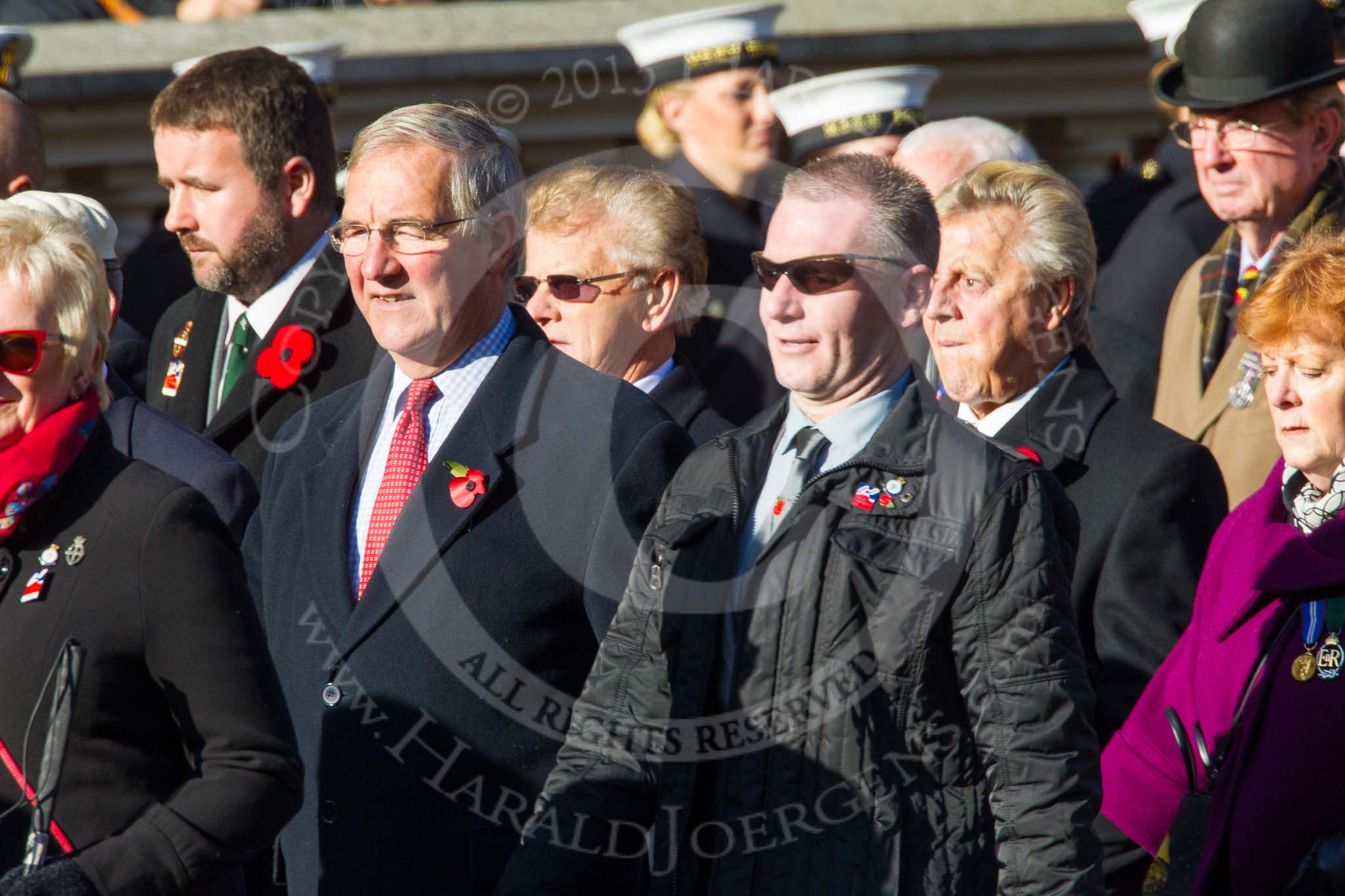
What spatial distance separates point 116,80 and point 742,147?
3053mm

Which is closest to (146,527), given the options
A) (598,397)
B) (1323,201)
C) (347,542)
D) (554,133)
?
(347,542)

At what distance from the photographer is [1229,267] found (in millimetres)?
5164

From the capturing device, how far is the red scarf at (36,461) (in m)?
2.87

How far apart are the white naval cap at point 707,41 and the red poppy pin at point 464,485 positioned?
3192 mm

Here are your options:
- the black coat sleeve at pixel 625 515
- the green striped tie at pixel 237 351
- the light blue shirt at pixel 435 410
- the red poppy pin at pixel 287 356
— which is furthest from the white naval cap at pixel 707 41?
the black coat sleeve at pixel 625 515

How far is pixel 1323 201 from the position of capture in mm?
5016

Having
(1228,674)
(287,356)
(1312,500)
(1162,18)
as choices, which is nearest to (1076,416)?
(1312,500)

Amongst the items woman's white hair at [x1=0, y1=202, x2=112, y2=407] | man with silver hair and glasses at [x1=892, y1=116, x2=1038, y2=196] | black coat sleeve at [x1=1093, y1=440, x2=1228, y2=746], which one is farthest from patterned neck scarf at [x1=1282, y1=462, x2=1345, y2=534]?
woman's white hair at [x1=0, y1=202, x2=112, y2=407]

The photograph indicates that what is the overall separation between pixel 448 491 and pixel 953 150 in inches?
97.3

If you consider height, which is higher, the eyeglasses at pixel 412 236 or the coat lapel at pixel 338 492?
the eyeglasses at pixel 412 236

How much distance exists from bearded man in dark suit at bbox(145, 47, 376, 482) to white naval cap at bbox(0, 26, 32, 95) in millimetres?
1667

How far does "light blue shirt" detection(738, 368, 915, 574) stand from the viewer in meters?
3.22

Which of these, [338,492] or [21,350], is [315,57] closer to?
[338,492]

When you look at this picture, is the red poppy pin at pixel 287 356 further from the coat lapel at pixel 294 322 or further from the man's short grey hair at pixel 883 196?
the man's short grey hair at pixel 883 196
